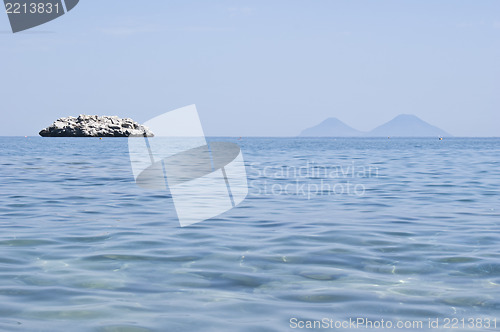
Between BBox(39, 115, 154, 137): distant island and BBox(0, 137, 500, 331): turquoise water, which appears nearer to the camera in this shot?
BBox(0, 137, 500, 331): turquoise water

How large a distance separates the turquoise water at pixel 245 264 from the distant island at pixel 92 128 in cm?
17735

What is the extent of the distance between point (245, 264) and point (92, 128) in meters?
186

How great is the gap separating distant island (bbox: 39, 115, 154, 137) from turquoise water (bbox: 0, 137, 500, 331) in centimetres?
17735

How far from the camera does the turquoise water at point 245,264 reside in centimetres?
578

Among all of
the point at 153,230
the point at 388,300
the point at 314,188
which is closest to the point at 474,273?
the point at 388,300

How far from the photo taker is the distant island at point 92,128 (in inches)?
7288

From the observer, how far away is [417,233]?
10.5 m

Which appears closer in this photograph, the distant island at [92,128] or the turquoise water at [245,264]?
the turquoise water at [245,264]

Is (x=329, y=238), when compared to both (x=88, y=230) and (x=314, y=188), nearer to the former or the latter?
(x=88, y=230)

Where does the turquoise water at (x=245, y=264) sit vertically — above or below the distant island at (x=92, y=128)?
above

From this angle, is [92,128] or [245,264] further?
[92,128]

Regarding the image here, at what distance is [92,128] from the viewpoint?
18438 centimetres

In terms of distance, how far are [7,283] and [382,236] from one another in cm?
672

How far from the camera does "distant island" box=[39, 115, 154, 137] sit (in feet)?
607
